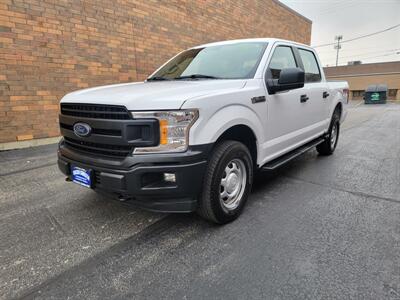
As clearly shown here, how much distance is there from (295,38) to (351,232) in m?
15.9

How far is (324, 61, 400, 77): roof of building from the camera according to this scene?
35669 mm

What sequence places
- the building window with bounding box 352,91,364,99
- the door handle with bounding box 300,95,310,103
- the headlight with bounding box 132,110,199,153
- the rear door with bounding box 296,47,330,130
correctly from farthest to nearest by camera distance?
1. the building window with bounding box 352,91,364,99
2. the rear door with bounding box 296,47,330,130
3. the door handle with bounding box 300,95,310,103
4. the headlight with bounding box 132,110,199,153

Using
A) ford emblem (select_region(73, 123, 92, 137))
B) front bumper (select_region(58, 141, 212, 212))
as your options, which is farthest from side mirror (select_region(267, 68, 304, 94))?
ford emblem (select_region(73, 123, 92, 137))

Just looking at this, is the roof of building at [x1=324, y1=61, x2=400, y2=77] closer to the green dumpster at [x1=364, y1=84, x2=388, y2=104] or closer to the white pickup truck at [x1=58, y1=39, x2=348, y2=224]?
the green dumpster at [x1=364, y1=84, x2=388, y2=104]

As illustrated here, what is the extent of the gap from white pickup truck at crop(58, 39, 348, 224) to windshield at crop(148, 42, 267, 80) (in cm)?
1

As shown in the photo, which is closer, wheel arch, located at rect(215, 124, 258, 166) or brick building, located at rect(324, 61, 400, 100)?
wheel arch, located at rect(215, 124, 258, 166)

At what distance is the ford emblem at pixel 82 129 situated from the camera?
8.75 feet

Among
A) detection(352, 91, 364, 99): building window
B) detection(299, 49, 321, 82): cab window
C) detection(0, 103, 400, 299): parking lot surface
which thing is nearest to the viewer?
detection(0, 103, 400, 299): parking lot surface

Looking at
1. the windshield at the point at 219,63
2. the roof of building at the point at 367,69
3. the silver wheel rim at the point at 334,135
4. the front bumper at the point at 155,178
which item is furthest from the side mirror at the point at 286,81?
the roof of building at the point at 367,69

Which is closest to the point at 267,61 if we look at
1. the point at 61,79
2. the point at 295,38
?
the point at 61,79

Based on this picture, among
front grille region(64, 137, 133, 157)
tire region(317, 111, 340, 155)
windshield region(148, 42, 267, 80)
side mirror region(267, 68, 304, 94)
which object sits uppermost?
windshield region(148, 42, 267, 80)

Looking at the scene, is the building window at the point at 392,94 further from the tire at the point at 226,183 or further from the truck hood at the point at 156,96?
the truck hood at the point at 156,96

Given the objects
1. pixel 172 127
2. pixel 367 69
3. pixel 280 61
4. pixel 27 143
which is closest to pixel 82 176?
pixel 172 127

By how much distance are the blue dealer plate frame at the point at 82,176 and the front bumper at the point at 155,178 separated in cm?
6
